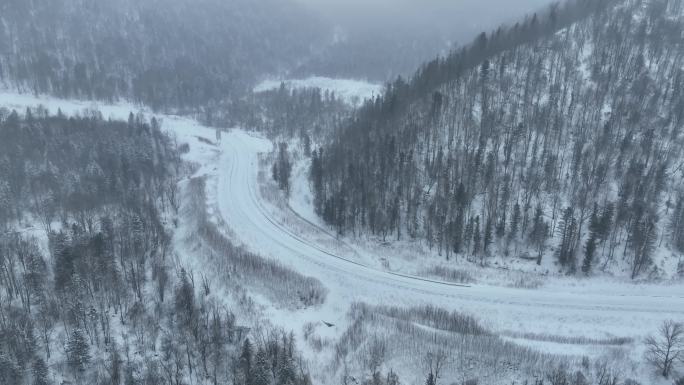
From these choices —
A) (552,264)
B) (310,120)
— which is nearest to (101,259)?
(552,264)

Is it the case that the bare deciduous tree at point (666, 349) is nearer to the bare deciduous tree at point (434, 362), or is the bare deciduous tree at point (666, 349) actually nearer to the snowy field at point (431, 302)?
the snowy field at point (431, 302)

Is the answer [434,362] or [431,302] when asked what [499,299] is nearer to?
[431,302]

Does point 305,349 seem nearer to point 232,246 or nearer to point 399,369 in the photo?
point 399,369

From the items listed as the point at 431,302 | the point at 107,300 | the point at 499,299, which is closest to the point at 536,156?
the point at 499,299

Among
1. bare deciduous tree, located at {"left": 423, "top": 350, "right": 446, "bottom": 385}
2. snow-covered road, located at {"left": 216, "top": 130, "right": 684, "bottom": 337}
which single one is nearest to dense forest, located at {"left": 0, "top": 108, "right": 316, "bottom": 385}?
snow-covered road, located at {"left": 216, "top": 130, "right": 684, "bottom": 337}

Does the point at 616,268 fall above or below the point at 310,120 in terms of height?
below

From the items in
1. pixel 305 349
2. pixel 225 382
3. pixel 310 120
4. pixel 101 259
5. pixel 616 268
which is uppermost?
pixel 310 120
